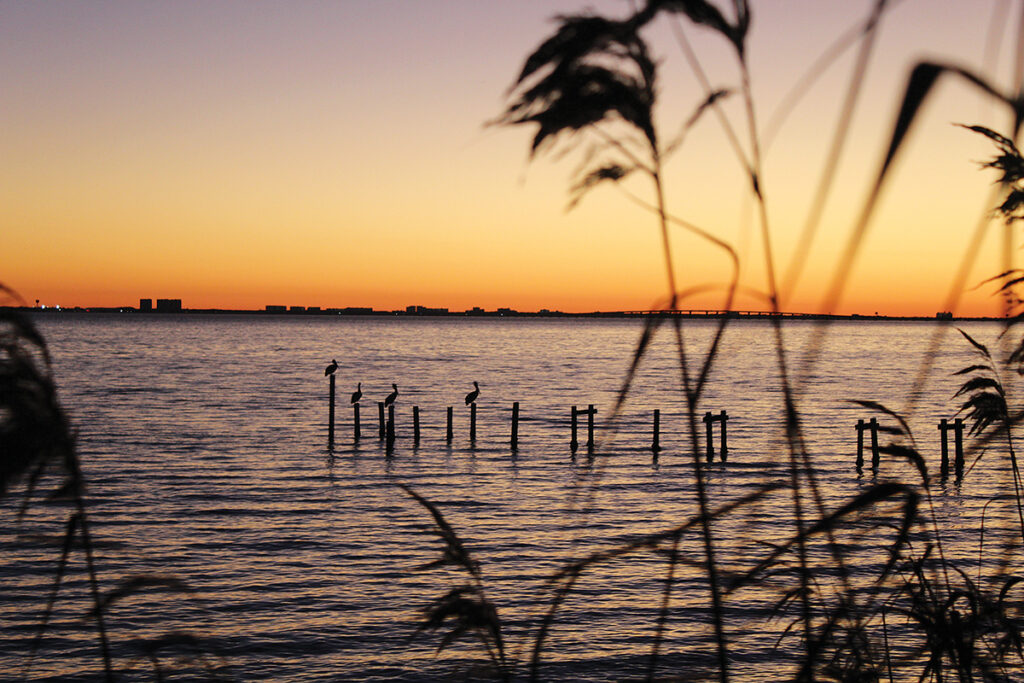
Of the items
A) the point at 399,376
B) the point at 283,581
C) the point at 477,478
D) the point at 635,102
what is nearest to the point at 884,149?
the point at 635,102

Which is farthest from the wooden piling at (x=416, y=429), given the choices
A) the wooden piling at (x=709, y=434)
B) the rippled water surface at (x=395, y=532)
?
the wooden piling at (x=709, y=434)

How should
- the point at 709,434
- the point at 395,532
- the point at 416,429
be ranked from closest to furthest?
the point at 395,532 < the point at 709,434 < the point at 416,429

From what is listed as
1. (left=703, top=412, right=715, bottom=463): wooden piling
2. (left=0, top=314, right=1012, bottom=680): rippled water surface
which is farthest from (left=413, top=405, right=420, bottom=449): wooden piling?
(left=703, top=412, right=715, bottom=463): wooden piling

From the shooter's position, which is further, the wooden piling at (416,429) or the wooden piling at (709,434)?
the wooden piling at (416,429)

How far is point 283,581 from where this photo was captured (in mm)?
16391

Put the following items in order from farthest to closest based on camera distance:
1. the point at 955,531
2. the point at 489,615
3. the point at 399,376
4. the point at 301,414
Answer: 1. the point at 399,376
2. the point at 301,414
3. the point at 955,531
4. the point at 489,615

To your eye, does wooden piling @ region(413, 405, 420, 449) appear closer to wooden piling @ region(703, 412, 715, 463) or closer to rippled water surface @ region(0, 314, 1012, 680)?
rippled water surface @ region(0, 314, 1012, 680)

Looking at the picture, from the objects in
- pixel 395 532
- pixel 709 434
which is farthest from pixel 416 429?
pixel 395 532

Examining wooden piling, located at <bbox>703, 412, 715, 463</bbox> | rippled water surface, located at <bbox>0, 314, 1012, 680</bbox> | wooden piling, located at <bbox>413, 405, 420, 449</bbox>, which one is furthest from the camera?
wooden piling, located at <bbox>413, 405, 420, 449</bbox>

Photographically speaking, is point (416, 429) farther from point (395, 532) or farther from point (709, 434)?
point (395, 532)

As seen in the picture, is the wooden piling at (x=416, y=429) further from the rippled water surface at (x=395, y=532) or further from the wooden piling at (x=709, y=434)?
the wooden piling at (x=709, y=434)

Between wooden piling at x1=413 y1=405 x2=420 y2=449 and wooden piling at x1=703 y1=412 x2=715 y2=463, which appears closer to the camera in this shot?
wooden piling at x1=703 y1=412 x2=715 y2=463

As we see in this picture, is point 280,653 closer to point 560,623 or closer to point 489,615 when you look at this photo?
point 560,623

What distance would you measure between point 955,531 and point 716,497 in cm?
663
